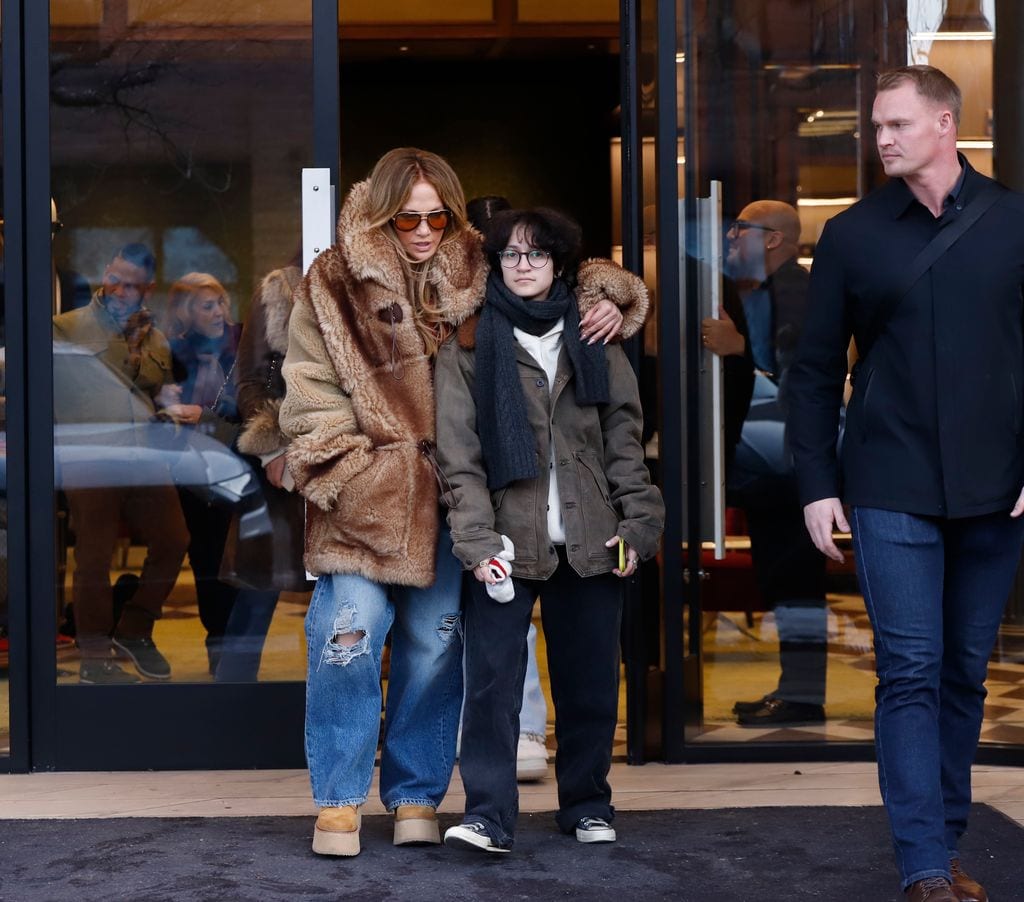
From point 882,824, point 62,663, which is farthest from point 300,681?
point 882,824

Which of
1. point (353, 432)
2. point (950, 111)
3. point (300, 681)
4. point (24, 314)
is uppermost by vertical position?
point (950, 111)

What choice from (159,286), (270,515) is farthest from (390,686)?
(159,286)

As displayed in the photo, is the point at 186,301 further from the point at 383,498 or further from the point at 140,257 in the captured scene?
the point at 383,498

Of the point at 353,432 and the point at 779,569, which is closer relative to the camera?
the point at 353,432

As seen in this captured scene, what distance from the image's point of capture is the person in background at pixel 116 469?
4.85m

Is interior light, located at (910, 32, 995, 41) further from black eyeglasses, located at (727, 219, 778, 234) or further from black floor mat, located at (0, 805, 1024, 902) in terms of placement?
black floor mat, located at (0, 805, 1024, 902)

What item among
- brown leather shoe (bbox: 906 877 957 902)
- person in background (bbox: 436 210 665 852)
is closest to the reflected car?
person in background (bbox: 436 210 665 852)

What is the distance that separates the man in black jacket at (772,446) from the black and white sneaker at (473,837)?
56.1 inches

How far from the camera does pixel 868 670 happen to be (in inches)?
200

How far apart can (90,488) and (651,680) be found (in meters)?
1.81

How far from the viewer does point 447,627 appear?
4.02 meters

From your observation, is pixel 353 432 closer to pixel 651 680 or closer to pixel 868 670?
pixel 651 680

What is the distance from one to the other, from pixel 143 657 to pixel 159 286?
3.71ft

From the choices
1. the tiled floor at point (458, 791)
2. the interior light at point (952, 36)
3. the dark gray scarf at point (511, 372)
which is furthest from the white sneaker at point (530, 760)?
the interior light at point (952, 36)
